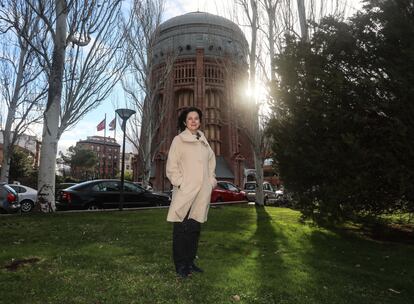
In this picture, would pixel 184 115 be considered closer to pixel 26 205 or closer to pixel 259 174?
pixel 259 174

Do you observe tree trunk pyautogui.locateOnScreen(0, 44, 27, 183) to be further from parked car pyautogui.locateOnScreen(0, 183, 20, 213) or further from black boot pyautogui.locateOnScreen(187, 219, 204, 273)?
black boot pyautogui.locateOnScreen(187, 219, 204, 273)

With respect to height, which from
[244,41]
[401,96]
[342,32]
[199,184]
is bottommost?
[199,184]

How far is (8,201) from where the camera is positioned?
14688 millimetres

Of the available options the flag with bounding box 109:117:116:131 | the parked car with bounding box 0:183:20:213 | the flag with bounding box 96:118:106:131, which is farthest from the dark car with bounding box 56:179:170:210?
the flag with bounding box 96:118:106:131

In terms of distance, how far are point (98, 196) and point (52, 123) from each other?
414cm

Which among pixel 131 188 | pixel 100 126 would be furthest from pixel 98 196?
pixel 100 126

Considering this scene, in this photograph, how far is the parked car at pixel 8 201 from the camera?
14648mm

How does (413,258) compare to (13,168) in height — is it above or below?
below

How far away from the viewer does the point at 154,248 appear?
6.60 m

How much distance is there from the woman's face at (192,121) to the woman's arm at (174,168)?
0.31m

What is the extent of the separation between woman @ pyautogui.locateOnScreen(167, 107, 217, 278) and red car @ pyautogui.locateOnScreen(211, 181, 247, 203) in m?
18.6

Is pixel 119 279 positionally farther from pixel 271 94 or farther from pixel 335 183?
pixel 271 94

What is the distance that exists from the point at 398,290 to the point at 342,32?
560 cm

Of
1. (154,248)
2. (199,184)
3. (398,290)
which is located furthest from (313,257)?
(199,184)
